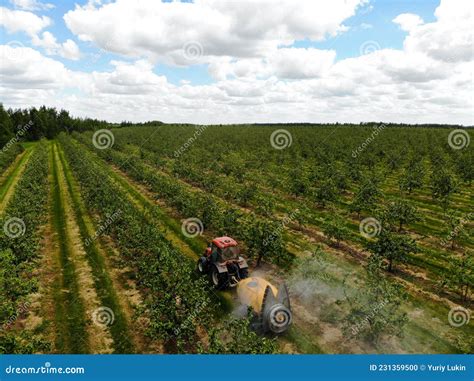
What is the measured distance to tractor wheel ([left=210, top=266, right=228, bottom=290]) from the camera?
668 inches

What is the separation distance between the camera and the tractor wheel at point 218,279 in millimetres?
16977

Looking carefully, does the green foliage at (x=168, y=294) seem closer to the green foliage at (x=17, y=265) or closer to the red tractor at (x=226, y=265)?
the red tractor at (x=226, y=265)

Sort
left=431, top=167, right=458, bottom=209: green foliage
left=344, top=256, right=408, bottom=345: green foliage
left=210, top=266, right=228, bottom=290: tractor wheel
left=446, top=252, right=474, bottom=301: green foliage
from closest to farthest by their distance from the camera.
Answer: left=344, top=256, right=408, bottom=345: green foliage < left=446, top=252, right=474, bottom=301: green foliage < left=210, top=266, right=228, bottom=290: tractor wheel < left=431, top=167, right=458, bottom=209: green foliage

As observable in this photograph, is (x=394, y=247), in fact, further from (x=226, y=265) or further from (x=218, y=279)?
(x=218, y=279)

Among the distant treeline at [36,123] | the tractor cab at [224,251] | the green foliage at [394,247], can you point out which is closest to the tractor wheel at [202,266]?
the tractor cab at [224,251]

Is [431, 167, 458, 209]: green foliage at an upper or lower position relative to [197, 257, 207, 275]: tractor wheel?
upper

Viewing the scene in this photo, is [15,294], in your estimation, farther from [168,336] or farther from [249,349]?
[249,349]

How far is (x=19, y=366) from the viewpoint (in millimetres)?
10406

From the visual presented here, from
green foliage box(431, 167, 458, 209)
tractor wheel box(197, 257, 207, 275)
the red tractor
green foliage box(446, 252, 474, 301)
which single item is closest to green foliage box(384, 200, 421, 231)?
green foliage box(446, 252, 474, 301)

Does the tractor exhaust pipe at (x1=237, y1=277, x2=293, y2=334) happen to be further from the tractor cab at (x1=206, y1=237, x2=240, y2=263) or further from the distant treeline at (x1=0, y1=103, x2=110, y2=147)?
the distant treeline at (x1=0, y1=103, x2=110, y2=147)

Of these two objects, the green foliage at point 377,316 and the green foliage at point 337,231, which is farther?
the green foliage at point 337,231

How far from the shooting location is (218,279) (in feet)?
56.0

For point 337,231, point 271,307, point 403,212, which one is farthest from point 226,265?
point 403,212

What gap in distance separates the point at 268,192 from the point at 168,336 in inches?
1033
